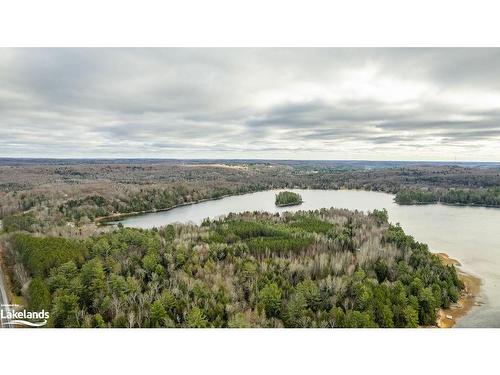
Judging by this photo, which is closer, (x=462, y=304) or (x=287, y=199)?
(x=462, y=304)

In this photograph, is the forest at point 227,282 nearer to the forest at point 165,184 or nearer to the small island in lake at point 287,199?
the forest at point 165,184

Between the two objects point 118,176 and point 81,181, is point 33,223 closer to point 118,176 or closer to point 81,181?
point 81,181

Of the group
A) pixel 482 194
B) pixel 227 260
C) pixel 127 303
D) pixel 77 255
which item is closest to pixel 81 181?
pixel 77 255

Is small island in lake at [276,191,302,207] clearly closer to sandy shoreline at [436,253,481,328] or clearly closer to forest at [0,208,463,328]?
forest at [0,208,463,328]

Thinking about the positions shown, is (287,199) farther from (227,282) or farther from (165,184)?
(227,282)

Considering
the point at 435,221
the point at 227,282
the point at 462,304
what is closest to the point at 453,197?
the point at 435,221

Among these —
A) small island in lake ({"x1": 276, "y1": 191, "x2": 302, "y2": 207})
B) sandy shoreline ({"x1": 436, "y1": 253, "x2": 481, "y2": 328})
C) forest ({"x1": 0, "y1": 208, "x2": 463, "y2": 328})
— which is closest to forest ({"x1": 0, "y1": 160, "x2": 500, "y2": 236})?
forest ({"x1": 0, "y1": 208, "x2": 463, "y2": 328})
